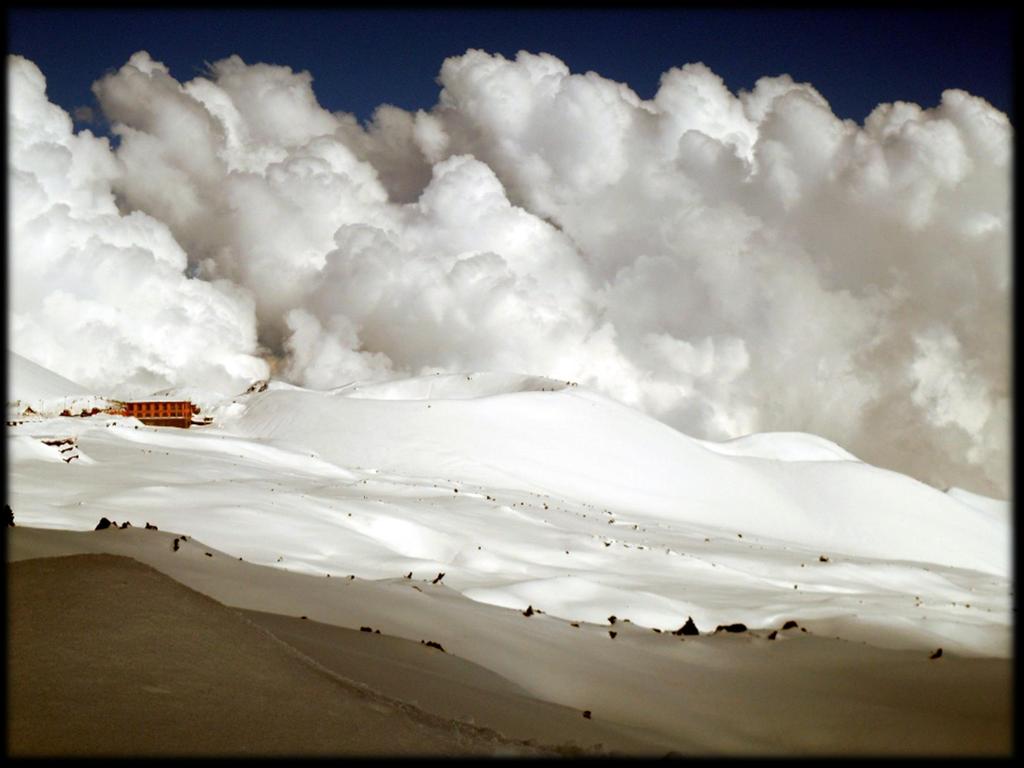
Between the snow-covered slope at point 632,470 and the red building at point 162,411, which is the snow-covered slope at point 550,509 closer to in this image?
the snow-covered slope at point 632,470

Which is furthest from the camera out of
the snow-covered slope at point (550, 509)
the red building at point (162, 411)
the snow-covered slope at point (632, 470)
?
the red building at point (162, 411)

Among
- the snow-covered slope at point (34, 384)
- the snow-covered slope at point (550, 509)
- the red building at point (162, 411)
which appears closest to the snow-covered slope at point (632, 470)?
the snow-covered slope at point (550, 509)

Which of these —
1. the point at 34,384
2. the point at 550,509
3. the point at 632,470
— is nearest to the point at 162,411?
the point at 34,384

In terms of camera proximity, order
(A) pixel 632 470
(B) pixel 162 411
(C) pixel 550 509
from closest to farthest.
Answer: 1. (C) pixel 550 509
2. (A) pixel 632 470
3. (B) pixel 162 411

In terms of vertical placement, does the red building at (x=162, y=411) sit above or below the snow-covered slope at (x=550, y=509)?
above

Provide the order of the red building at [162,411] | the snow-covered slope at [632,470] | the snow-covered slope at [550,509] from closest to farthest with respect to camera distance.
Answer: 1. the snow-covered slope at [550,509]
2. the snow-covered slope at [632,470]
3. the red building at [162,411]

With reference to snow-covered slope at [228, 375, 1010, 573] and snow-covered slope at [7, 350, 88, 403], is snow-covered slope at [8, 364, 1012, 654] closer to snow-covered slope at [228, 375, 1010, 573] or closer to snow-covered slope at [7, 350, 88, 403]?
snow-covered slope at [228, 375, 1010, 573]

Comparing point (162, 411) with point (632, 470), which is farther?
point (162, 411)

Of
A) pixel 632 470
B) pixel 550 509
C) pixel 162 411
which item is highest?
pixel 162 411

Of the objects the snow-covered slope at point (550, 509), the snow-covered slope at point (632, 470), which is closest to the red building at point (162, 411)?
the snow-covered slope at point (550, 509)

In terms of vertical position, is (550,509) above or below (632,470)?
below

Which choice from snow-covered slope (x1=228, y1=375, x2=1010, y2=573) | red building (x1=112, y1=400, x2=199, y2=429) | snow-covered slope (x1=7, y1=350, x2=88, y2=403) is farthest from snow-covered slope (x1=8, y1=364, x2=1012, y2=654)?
snow-covered slope (x1=7, y1=350, x2=88, y2=403)

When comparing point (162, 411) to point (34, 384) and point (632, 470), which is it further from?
point (632, 470)

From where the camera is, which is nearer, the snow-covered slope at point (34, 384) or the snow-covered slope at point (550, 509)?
the snow-covered slope at point (550, 509)
